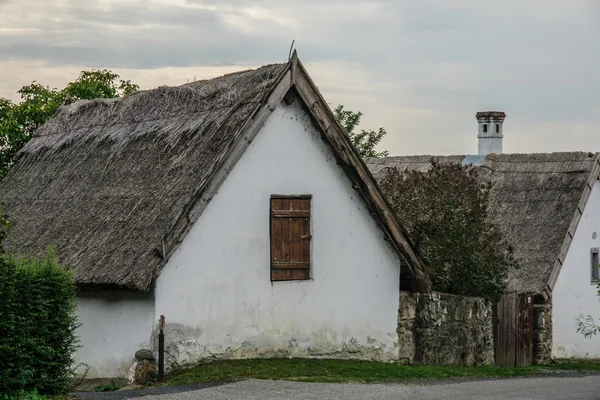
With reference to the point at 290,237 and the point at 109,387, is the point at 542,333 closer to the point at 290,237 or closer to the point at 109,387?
the point at 290,237

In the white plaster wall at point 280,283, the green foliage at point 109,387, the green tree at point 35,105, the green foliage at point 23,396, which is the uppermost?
the green tree at point 35,105

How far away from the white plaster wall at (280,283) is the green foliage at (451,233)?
4027 mm

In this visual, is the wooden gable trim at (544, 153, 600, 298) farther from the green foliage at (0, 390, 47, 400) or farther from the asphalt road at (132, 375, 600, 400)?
the green foliage at (0, 390, 47, 400)

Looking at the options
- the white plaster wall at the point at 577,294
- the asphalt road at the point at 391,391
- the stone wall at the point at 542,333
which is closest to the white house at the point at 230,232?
the asphalt road at the point at 391,391

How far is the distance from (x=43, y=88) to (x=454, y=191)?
12578mm

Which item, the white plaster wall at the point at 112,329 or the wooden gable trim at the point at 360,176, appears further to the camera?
the wooden gable trim at the point at 360,176

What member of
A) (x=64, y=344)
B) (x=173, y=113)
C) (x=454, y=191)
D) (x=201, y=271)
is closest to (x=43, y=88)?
(x=173, y=113)

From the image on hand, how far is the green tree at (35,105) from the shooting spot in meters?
28.6

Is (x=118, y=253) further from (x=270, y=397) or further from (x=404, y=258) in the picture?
(x=404, y=258)

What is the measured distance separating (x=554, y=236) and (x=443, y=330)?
9.30 metres

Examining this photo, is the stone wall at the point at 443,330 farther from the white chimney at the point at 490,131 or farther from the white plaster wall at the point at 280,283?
the white chimney at the point at 490,131

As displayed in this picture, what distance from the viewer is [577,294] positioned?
102 feet

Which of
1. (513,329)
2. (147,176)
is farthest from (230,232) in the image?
(513,329)

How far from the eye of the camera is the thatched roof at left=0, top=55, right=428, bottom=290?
58.3ft
